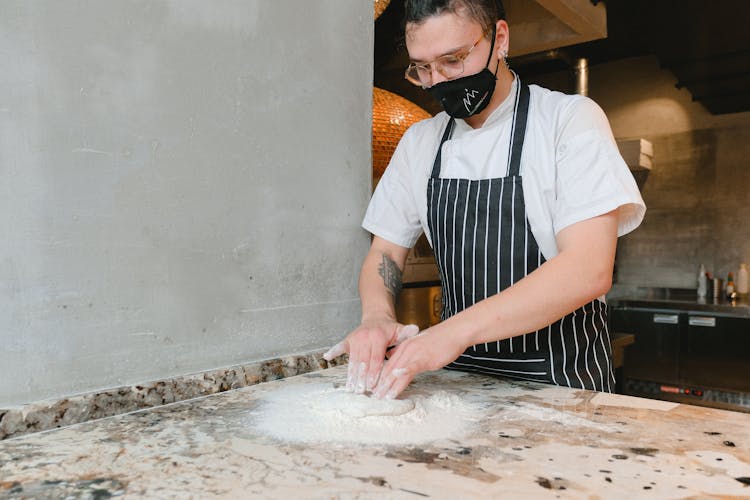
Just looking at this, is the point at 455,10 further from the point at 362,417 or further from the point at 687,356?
the point at 687,356

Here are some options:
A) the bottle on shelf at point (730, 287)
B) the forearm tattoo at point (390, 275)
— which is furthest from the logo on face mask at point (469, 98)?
the bottle on shelf at point (730, 287)

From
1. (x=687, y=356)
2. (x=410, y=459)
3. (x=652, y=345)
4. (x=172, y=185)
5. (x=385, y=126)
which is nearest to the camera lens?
(x=410, y=459)

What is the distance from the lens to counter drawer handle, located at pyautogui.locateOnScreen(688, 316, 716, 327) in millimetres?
3717

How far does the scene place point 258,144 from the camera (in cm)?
117

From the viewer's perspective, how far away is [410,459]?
707 millimetres

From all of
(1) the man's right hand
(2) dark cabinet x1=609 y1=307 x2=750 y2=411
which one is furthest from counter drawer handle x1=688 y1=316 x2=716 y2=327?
(1) the man's right hand

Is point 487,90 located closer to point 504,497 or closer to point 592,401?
point 592,401

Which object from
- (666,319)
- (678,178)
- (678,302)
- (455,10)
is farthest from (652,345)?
(455,10)

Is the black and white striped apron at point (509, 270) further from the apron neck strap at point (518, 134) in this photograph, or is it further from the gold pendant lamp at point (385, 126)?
the gold pendant lamp at point (385, 126)

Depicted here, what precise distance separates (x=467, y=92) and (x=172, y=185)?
2.09 ft

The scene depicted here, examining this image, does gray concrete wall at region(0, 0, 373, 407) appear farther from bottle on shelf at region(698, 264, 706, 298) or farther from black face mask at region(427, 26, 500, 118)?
bottle on shelf at region(698, 264, 706, 298)

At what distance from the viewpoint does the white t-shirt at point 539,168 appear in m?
1.12

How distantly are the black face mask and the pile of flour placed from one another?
2.03ft

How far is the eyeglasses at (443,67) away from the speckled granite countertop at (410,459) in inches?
27.3
